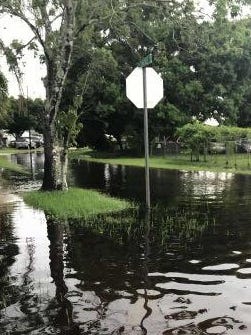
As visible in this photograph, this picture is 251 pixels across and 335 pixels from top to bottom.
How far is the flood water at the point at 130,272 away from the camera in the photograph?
5695 mm

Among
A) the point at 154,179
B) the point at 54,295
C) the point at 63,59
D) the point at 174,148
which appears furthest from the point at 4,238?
the point at 174,148

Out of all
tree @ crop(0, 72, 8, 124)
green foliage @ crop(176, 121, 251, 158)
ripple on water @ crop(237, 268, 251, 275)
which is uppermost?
tree @ crop(0, 72, 8, 124)

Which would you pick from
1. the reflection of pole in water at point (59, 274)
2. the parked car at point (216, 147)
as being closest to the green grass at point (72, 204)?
the reflection of pole in water at point (59, 274)

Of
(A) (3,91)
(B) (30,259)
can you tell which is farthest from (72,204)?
(A) (3,91)

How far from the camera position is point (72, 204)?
13.9m

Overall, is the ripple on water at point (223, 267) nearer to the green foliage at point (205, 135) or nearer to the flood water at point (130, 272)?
the flood water at point (130, 272)

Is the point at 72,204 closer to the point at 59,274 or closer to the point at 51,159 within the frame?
the point at 51,159

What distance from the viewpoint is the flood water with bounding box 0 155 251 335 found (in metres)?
5.70

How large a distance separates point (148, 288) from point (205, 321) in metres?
1.27

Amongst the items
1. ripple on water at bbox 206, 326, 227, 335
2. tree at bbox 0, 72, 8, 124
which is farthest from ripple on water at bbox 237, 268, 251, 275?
tree at bbox 0, 72, 8, 124

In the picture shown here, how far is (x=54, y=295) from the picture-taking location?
662 centimetres

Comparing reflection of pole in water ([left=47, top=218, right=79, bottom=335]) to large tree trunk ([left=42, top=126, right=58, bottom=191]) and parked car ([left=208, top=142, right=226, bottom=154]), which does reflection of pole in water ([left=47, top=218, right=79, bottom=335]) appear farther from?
parked car ([left=208, top=142, right=226, bottom=154])

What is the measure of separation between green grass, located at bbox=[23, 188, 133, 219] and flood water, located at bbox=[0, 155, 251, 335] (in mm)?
479

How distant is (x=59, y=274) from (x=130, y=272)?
974 millimetres
